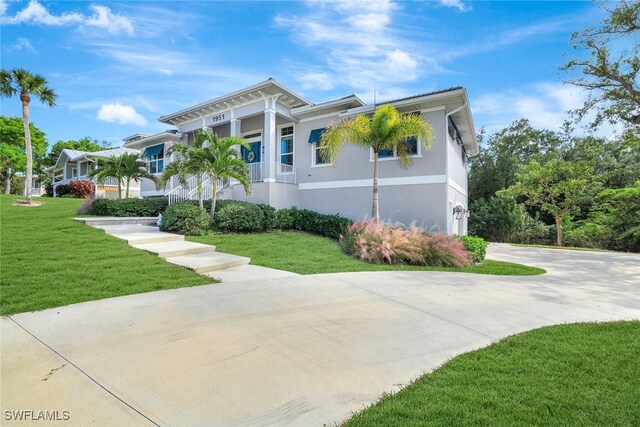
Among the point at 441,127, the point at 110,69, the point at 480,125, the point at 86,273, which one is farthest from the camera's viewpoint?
the point at 480,125

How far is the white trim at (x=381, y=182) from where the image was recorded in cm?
1193

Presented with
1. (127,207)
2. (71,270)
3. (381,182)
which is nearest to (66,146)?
(127,207)

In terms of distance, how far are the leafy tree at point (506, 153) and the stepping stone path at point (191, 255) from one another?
2352 cm

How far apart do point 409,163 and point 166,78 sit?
8905mm

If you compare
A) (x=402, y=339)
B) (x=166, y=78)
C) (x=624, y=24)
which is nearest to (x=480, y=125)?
(x=624, y=24)

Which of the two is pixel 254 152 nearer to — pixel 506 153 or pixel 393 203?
pixel 393 203

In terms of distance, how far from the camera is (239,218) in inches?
442

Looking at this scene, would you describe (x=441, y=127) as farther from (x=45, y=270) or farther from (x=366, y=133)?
(x=45, y=270)

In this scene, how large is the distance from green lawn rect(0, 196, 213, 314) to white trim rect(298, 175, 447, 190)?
7873 millimetres

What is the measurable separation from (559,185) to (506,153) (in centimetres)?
803

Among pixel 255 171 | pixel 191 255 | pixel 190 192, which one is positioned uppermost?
pixel 255 171

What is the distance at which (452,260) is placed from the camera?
9047 millimetres

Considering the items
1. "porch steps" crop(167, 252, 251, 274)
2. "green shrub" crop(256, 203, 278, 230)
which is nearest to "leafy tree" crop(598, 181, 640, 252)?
"green shrub" crop(256, 203, 278, 230)

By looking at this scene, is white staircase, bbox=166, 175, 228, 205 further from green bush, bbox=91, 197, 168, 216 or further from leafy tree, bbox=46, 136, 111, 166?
leafy tree, bbox=46, 136, 111, 166
